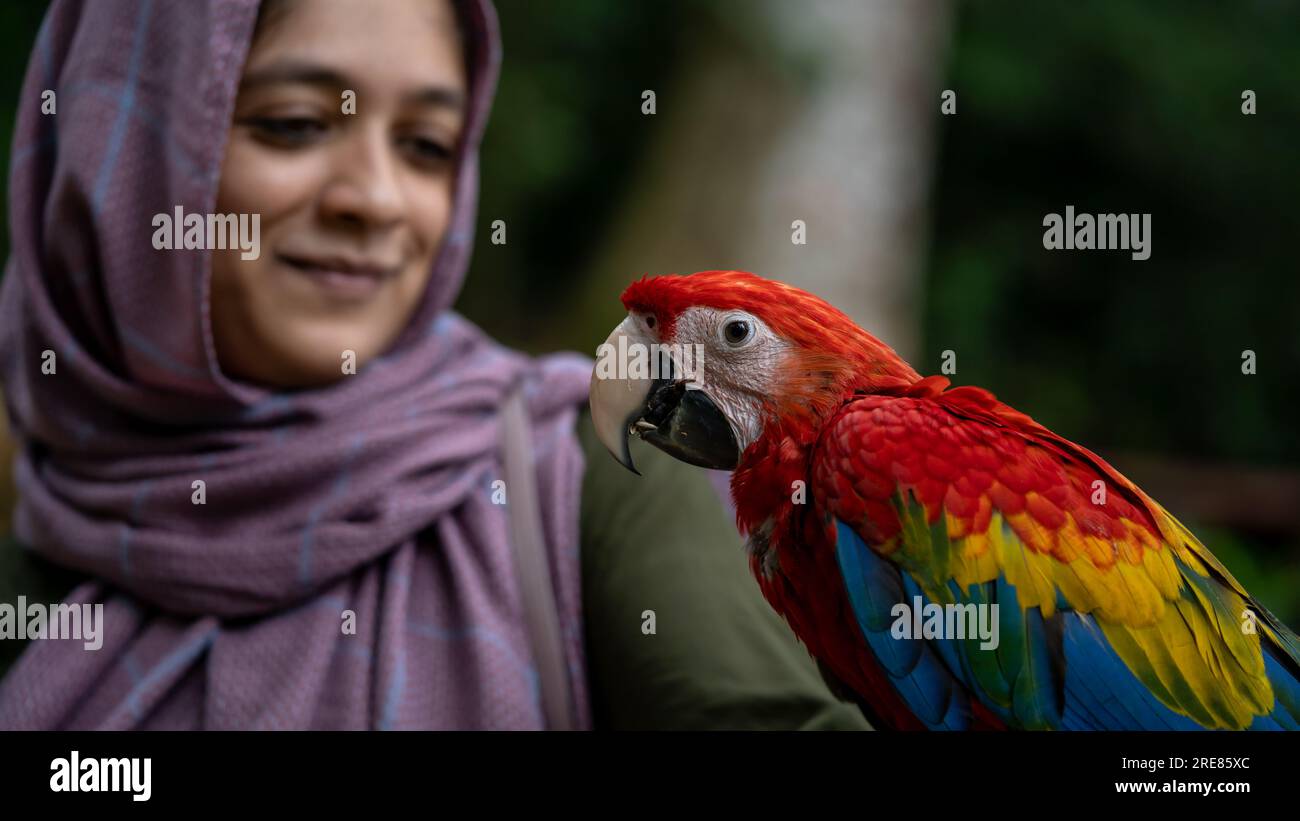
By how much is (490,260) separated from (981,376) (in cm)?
146

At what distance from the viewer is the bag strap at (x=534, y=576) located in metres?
0.76

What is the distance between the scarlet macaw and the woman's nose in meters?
0.28

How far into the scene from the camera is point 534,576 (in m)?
0.79

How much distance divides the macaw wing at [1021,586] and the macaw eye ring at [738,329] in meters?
0.06

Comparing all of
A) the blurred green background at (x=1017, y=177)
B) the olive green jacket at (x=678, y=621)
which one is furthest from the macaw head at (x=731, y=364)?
the blurred green background at (x=1017, y=177)

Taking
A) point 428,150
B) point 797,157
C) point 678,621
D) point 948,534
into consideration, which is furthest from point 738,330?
point 797,157

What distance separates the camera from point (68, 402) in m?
0.88

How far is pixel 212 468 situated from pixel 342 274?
0.75ft

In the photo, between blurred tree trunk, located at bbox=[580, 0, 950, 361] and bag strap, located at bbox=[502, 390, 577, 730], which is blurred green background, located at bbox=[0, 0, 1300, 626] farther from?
bag strap, located at bbox=[502, 390, 577, 730]

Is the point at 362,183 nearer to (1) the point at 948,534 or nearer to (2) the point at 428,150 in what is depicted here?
(2) the point at 428,150

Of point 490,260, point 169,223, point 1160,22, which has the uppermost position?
point 1160,22
